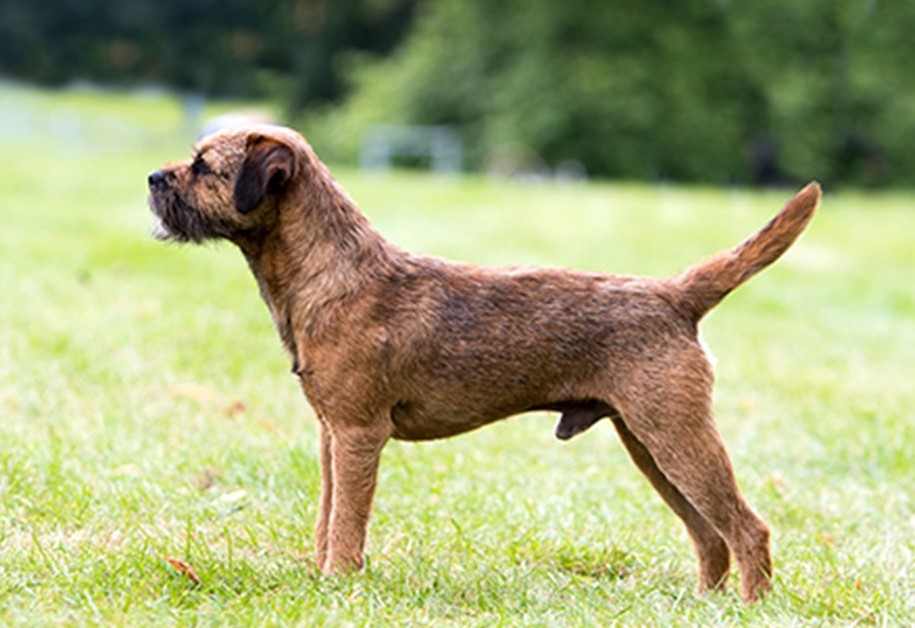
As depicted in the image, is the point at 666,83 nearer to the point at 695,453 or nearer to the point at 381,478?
the point at 381,478

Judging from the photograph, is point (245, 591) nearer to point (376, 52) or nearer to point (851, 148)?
point (851, 148)

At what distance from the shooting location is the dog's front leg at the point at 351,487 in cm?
407

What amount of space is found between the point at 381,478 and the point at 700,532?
1809 mm

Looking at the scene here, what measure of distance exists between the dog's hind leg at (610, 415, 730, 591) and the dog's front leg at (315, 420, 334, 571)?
1.01 metres

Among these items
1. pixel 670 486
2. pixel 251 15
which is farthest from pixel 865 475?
pixel 251 15

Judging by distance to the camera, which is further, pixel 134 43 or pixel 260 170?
pixel 134 43

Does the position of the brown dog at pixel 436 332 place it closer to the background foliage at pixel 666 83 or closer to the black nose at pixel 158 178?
the black nose at pixel 158 178

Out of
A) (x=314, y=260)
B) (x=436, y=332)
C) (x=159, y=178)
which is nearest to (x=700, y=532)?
(x=436, y=332)

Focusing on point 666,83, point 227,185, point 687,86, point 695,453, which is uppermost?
point 227,185

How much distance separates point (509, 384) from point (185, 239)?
1188 mm

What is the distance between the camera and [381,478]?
5766 mm

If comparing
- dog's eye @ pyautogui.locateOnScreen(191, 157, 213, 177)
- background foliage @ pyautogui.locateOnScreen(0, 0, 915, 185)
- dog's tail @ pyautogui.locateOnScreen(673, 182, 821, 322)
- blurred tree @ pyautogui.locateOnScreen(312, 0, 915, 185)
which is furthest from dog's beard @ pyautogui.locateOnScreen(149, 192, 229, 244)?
blurred tree @ pyautogui.locateOnScreen(312, 0, 915, 185)

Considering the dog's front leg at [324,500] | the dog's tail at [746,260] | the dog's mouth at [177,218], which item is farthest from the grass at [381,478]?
the dog's tail at [746,260]

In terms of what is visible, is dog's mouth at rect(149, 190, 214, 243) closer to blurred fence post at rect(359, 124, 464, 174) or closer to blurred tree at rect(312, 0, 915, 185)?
blurred tree at rect(312, 0, 915, 185)
